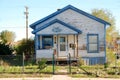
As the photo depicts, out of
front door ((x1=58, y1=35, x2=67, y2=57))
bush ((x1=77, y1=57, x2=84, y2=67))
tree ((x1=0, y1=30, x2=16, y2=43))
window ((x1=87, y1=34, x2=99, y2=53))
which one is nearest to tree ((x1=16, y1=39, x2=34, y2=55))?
front door ((x1=58, y1=35, x2=67, y2=57))

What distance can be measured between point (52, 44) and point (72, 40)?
1954 millimetres

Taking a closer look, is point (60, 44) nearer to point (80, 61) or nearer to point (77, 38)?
point (77, 38)

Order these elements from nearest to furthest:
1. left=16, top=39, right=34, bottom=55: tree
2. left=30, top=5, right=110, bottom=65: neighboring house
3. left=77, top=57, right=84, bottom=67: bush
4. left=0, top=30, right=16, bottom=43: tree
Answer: left=77, top=57, right=84, bottom=67: bush, left=30, top=5, right=110, bottom=65: neighboring house, left=16, top=39, right=34, bottom=55: tree, left=0, top=30, right=16, bottom=43: tree

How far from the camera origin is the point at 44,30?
1234 inches

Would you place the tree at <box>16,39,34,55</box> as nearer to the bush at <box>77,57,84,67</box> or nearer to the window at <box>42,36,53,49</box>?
the window at <box>42,36,53,49</box>

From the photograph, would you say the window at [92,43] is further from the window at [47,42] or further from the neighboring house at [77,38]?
the window at [47,42]

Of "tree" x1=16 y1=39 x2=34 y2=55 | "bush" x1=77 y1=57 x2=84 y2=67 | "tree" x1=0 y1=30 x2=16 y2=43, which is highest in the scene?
"tree" x1=0 y1=30 x2=16 y2=43

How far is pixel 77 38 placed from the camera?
32312 millimetres

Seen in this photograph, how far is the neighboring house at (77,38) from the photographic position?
3188cm

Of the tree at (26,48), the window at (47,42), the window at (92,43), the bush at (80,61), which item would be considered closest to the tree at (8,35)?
the tree at (26,48)

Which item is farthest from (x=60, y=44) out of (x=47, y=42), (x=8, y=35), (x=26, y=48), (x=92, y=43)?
(x=8, y=35)

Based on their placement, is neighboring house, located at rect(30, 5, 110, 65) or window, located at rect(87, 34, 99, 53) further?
window, located at rect(87, 34, 99, 53)

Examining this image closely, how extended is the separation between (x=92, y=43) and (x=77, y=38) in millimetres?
1503

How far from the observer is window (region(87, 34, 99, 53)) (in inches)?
1261
